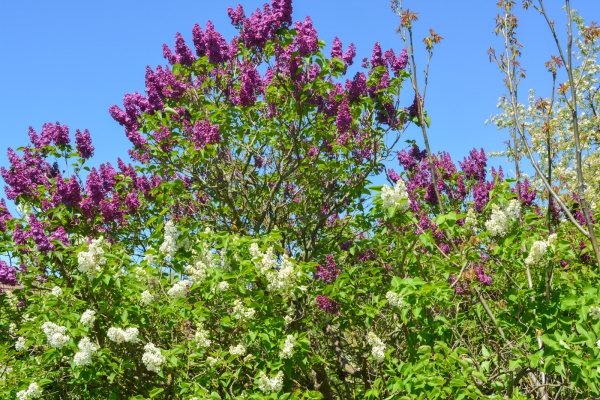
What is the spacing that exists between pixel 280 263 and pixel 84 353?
209 centimetres

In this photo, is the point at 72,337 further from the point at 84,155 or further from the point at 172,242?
the point at 84,155

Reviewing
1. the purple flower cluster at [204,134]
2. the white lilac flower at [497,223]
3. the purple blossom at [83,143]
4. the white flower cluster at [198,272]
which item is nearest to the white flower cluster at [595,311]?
the white lilac flower at [497,223]

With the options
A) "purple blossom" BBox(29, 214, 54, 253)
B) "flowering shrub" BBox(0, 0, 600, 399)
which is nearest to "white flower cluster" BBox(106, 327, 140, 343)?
"flowering shrub" BBox(0, 0, 600, 399)

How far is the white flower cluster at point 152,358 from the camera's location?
339 cm

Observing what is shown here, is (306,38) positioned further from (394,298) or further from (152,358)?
(152,358)

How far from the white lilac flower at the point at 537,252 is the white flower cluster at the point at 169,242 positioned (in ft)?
7.69

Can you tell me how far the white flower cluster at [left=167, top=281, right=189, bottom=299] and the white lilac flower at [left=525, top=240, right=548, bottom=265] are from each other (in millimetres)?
2165

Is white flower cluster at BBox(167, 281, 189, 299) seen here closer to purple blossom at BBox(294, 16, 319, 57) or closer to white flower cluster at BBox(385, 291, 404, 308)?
white flower cluster at BBox(385, 291, 404, 308)

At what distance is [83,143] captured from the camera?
5.95 m

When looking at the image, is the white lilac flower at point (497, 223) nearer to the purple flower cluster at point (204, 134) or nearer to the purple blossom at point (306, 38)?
the purple blossom at point (306, 38)

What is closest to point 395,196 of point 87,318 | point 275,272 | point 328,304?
point 275,272

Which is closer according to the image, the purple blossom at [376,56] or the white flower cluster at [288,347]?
the white flower cluster at [288,347]

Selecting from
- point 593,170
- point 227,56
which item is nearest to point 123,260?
point 227,56

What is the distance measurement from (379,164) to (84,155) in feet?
10.9
